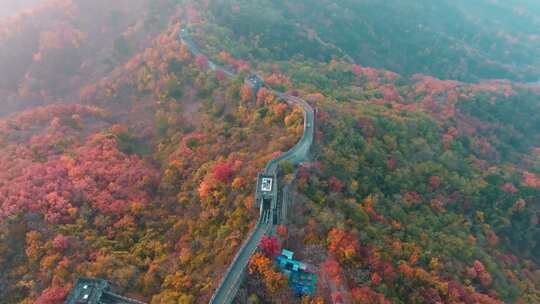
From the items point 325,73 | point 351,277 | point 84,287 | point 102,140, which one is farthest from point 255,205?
point 325,73

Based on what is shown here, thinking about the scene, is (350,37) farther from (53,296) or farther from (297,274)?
(53,296)

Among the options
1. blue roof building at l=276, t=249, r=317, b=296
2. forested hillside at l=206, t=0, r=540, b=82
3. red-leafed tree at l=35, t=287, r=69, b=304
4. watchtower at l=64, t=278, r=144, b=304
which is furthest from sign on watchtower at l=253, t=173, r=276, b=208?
forested hillside at l=206, t=0, r=540, b=82

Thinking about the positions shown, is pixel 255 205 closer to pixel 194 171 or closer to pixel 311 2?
pixel 194 171

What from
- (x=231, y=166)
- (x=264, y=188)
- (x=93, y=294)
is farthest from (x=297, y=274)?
(x=93, y=294)

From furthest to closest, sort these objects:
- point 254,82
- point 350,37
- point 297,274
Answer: point 350,37 → point 254,82 → point 297,274

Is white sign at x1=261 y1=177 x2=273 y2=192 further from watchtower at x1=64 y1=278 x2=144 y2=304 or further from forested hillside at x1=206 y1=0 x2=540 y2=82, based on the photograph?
forested hillside at x1=206 y1=0 x2=540 y2=82

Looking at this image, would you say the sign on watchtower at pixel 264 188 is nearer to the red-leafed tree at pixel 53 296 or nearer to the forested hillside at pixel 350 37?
the red-leafed tree at pixel 53 296
